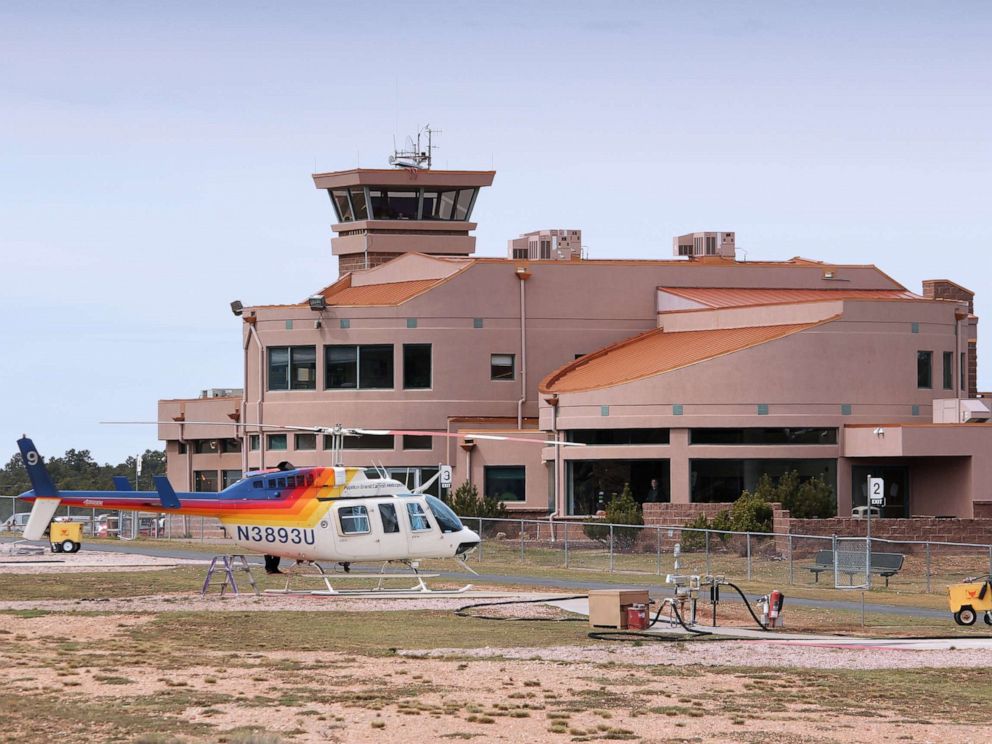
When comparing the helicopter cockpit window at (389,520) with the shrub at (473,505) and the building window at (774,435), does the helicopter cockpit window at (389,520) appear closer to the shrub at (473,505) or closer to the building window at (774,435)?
the shrub at (473,505)

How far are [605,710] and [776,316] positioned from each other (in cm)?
4623

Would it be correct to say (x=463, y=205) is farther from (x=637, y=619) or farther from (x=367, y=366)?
(x=637, y=619)

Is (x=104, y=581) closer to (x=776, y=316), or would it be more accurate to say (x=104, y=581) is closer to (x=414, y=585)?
(x=414, y=585)

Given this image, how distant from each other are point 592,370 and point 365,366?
9222 millimetres

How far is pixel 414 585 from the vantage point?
144 feet

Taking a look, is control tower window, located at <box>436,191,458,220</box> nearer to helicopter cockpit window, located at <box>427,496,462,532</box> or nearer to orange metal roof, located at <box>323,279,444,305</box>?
orange metal roof, located at <box>323,279,444,305</box>

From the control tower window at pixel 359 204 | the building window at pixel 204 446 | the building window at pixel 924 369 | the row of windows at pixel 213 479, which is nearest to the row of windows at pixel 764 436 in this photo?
the building window at pixel 924 369

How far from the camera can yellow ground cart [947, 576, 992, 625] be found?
1356 inches

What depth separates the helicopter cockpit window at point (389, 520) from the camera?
41594mm

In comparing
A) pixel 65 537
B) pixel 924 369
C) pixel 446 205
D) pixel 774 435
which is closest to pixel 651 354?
pixel 774 435

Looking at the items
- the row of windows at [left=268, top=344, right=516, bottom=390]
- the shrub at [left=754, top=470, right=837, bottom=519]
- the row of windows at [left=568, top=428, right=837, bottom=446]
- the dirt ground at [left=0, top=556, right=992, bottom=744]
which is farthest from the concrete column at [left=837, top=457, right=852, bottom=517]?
the dirt ground at [left=0, top=556, right=992, bottom=744]

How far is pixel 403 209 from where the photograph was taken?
83438mm

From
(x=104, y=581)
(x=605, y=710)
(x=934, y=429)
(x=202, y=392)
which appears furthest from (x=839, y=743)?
(x=202, y=392)

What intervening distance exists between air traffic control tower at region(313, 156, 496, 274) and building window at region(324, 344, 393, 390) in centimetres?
1187
